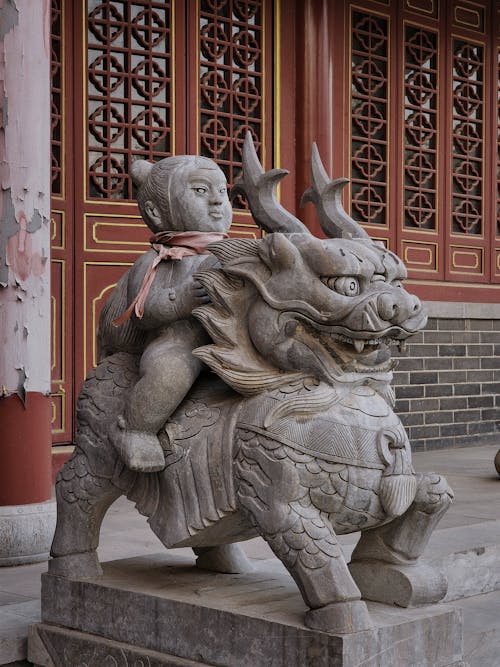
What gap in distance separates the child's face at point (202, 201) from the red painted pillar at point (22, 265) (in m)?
2.16

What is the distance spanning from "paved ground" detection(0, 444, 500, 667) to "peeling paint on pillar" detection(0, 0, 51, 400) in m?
0.87

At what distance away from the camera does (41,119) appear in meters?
4.96

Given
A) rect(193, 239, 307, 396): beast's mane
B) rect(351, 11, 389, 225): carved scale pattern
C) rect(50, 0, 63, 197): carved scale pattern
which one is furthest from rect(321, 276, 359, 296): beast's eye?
rect(351, 11, 389, 225): carved scale pattern

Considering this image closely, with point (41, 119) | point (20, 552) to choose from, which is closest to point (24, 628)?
point (20, 552)

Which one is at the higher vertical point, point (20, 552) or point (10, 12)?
point (10, 12)

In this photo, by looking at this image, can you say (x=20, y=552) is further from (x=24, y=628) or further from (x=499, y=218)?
(x=499, y=218)

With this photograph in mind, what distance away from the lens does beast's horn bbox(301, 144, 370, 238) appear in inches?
107

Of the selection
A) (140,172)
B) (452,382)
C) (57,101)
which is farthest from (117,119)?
(140,172)

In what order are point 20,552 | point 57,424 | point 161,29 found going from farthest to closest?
point 161,29, point 57,424, point 20,552

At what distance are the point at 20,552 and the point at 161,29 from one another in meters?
4.23

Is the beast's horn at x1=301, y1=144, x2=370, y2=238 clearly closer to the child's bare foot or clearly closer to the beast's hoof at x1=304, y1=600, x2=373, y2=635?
the child's bare foot

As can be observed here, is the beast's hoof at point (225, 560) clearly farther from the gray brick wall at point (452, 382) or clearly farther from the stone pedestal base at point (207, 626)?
the gray brick wall at point (452, 382)

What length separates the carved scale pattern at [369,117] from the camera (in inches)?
354

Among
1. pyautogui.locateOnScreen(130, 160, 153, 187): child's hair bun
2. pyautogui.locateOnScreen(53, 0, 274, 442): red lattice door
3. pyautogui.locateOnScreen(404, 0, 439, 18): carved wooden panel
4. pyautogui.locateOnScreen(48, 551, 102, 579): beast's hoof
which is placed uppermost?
pyautogui.locateOnScreen(404, 0, 439, 18): carved wooden panel
